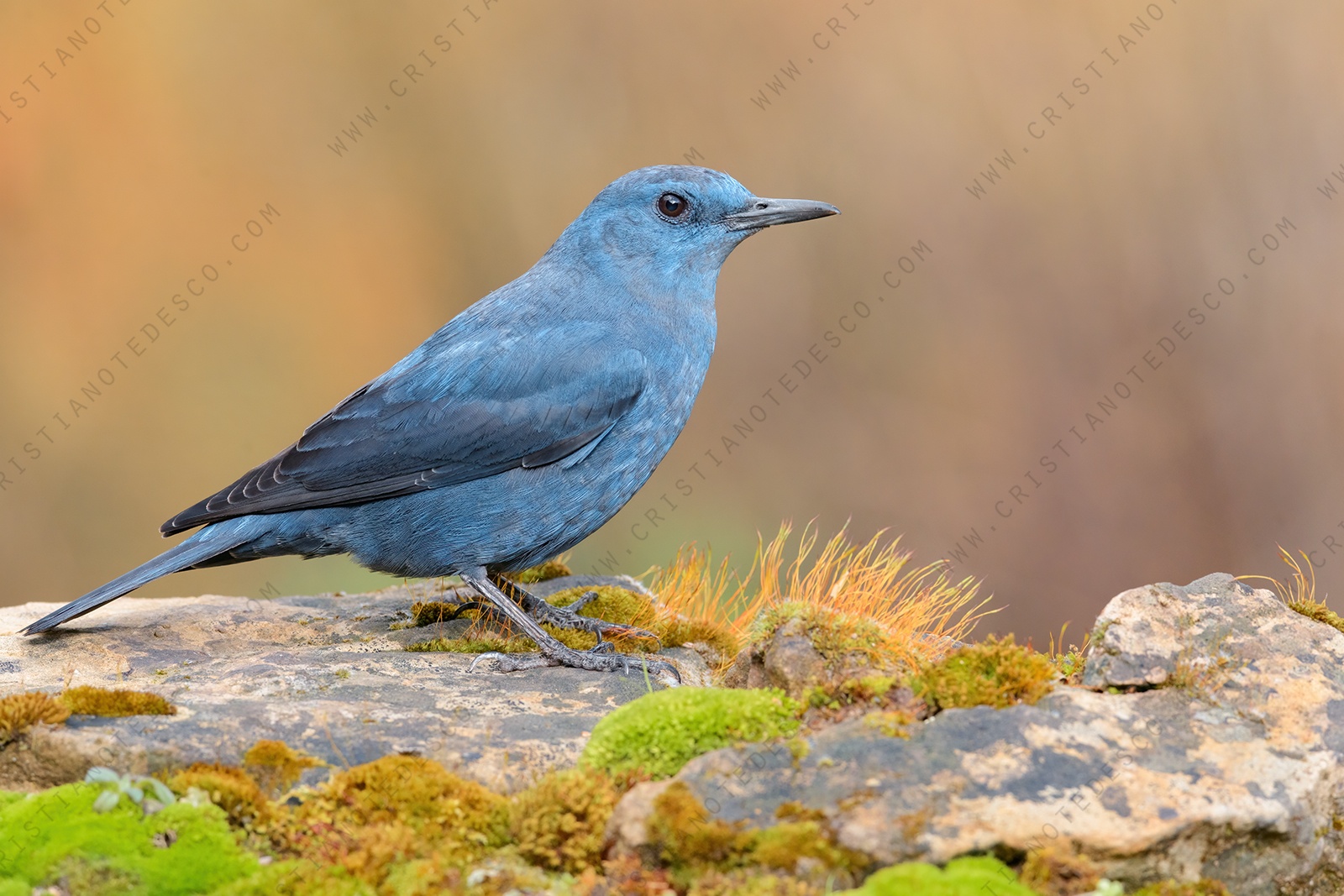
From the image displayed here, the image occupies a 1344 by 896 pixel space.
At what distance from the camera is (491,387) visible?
635 cm

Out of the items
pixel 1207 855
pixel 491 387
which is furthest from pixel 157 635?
pixel 1207 855

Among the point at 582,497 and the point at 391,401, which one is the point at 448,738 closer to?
the point at 582,497

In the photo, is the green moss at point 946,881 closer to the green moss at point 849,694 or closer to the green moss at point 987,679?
the green moss at point 987,679

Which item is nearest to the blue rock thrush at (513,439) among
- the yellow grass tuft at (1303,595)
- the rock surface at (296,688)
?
the rock surface at (296,688)

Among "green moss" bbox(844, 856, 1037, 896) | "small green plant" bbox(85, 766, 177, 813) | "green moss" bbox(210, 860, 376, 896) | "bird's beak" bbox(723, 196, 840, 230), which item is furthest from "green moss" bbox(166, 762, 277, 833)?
"bird's beak" bbox(723, 196, 840, 230)

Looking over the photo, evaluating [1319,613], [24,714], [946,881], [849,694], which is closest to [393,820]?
[24,714]

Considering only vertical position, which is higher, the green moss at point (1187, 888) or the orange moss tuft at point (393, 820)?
the orange moss tuft at point (393, 820)

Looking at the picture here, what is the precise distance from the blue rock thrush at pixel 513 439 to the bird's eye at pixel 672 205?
11 mm

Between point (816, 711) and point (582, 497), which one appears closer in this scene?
point (816, 711)

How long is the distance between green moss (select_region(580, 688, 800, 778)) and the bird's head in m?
3.04

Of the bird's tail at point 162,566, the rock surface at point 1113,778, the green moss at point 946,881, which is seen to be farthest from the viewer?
the bird's tail at point 162,566

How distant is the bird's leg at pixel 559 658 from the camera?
5.96 m

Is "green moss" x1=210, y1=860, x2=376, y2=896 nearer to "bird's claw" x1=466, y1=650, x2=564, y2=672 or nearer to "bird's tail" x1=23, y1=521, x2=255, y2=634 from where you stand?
"bird's claw" x1=466, y1=650, x2=564, y2=672

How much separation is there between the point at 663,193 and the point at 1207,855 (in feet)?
14.6
